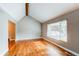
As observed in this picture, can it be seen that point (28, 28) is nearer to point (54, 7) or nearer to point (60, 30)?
point (60, 30)

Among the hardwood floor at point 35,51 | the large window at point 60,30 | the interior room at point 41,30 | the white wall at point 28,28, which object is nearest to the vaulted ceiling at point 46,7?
the interior room at point 41,30

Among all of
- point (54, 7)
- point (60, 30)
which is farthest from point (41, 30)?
point (54, 7)

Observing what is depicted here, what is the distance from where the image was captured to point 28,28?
1088 centimetres

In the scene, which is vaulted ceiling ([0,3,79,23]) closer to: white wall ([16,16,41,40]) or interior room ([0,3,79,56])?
interior room ([0,3,79,56])

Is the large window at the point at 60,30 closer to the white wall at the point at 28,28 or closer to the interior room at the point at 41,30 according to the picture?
the interior room at the point at 41,30

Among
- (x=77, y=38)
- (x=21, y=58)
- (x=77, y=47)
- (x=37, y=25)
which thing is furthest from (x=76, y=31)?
(x=37, y=25)

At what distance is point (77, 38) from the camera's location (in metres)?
3.91

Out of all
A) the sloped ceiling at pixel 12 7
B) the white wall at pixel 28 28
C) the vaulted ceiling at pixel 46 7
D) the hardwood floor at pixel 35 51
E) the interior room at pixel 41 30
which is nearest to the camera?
the sloped ceiling at pixel 12 7

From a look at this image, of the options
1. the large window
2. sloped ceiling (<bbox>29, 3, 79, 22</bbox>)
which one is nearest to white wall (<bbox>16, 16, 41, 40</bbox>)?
the large window

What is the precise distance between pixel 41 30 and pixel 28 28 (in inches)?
63.4

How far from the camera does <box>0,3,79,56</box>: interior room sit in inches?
178

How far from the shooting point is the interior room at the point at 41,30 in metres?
4.52

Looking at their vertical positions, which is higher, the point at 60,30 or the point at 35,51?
the point at 60,30

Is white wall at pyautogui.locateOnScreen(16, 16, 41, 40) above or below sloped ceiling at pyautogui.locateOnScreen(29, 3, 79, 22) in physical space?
below
